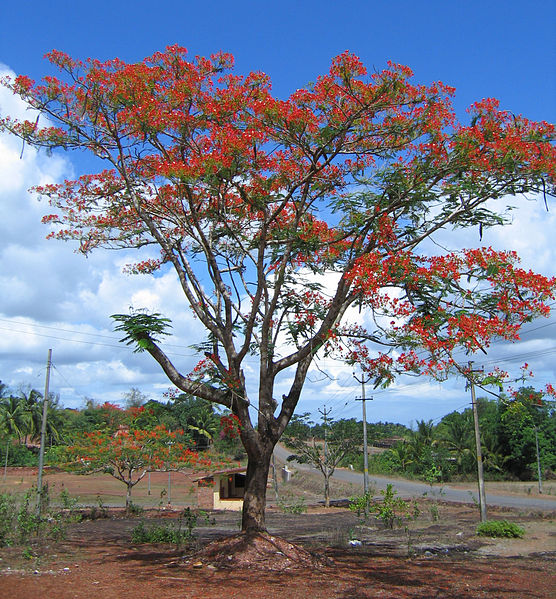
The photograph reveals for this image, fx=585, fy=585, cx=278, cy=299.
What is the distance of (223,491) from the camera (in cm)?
3130

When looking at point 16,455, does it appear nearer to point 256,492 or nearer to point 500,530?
point 500,530

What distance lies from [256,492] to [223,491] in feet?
74.3

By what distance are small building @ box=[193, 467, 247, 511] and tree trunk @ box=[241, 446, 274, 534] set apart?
19168mm

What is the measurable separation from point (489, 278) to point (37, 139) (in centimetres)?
807

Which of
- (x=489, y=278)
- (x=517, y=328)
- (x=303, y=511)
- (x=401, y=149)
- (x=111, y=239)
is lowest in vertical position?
(x=303, y=511)

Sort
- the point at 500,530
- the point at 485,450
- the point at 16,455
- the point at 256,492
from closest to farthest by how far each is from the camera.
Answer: the point at 256,492
the point at 500,530
the point at 485,450
the point at 16,455

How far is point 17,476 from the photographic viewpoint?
137ft

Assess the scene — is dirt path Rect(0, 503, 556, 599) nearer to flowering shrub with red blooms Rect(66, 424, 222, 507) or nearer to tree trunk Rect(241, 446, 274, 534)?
tree trunk Rect(241, 446, 274, 534)

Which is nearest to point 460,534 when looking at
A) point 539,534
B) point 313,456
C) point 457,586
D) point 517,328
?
point 539,534

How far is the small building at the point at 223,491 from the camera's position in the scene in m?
29.6

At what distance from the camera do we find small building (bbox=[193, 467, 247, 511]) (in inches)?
1166

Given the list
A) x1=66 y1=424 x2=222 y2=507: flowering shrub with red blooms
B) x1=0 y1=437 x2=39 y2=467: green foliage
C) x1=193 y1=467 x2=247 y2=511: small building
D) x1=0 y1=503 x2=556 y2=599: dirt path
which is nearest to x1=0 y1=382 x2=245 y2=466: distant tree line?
x1=0 y1=437 x2=39 y2=467: green foliage

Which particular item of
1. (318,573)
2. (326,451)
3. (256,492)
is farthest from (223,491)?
(318,573)

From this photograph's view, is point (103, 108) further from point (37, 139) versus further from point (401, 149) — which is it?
point (401, 149)
